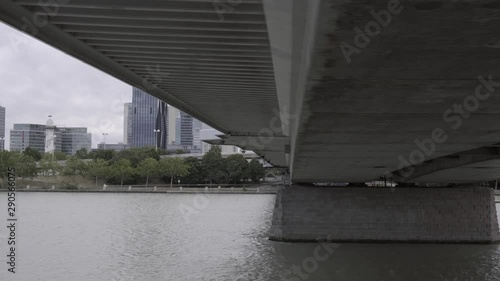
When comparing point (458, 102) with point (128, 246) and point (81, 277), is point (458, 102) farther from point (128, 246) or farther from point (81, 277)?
point (128, 246)

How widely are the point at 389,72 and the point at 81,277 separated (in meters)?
11.9

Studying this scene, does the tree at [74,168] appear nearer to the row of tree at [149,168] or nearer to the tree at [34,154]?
the row of tree at [149,168]

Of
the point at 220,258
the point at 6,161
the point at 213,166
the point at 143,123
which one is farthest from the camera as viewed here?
the point at 143,123

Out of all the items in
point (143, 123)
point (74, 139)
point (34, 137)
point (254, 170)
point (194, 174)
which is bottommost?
point (194, 174)

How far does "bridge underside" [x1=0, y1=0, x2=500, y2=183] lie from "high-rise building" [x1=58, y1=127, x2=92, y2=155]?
124 m

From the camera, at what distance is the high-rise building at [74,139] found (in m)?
130

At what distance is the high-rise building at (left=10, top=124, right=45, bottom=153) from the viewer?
322 ft

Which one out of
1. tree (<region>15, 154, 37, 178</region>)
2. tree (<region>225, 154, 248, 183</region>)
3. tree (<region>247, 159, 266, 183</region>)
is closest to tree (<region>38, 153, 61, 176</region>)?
tree (<region>15, 154, 37, 178</region>)

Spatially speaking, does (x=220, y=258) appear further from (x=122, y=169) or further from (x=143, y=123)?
(x=143, y=123)

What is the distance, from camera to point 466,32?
334cm

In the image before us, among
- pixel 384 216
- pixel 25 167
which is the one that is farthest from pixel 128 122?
pixel 384 216

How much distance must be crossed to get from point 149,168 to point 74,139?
195 feet

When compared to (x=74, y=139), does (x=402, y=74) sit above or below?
below

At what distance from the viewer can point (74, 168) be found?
8012 cm
